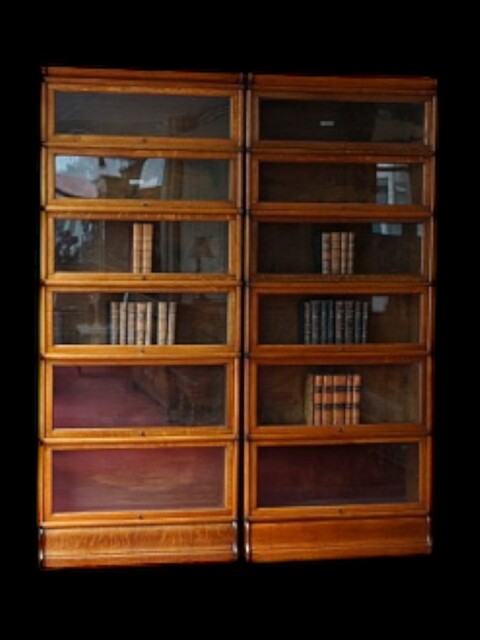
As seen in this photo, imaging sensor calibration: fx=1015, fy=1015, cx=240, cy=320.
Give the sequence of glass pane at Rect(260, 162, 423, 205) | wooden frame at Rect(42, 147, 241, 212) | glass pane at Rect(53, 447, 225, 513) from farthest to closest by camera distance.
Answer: glass pane at Rect(260, 162, 423, 205) → glass pane at Rect(53, 447, 225, 513) → wooden frame at Rect(42, 147, 241, 212)

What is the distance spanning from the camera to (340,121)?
4801 millimetres

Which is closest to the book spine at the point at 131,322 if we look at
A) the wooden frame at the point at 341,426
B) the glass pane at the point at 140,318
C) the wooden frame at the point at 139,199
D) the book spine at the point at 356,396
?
the glass pane at the point at 140,318

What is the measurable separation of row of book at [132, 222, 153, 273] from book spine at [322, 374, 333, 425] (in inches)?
38.9

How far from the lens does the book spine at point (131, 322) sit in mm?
4664

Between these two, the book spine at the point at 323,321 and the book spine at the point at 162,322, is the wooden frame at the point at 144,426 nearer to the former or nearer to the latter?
the book spine at the point at 162,322

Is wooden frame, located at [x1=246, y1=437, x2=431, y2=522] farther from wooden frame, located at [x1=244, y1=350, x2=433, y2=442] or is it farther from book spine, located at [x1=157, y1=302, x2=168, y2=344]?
book spine, located at [x1=157, y1=302, x2=168, y2=344]

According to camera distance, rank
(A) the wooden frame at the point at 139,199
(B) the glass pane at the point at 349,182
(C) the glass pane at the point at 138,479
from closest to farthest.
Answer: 1. (A) the wooden frame at the point at 139,199
2. (C) the glass pane at the point at 138,479
3. (B) the glass pane at the point at 349,182

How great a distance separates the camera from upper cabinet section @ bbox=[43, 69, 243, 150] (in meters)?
4.55

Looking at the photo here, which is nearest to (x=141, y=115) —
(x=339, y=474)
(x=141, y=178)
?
(x=141, y=178)

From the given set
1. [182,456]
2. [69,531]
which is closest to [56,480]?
[69,531]

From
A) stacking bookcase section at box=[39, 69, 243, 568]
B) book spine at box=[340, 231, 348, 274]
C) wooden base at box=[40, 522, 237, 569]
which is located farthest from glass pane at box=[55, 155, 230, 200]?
wooden base at box=[40, 522, 237, 569]

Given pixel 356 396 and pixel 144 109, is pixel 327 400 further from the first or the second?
pixel 144 109

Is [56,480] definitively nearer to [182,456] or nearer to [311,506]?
[182,456]

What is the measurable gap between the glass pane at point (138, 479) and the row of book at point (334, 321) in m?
0.71
